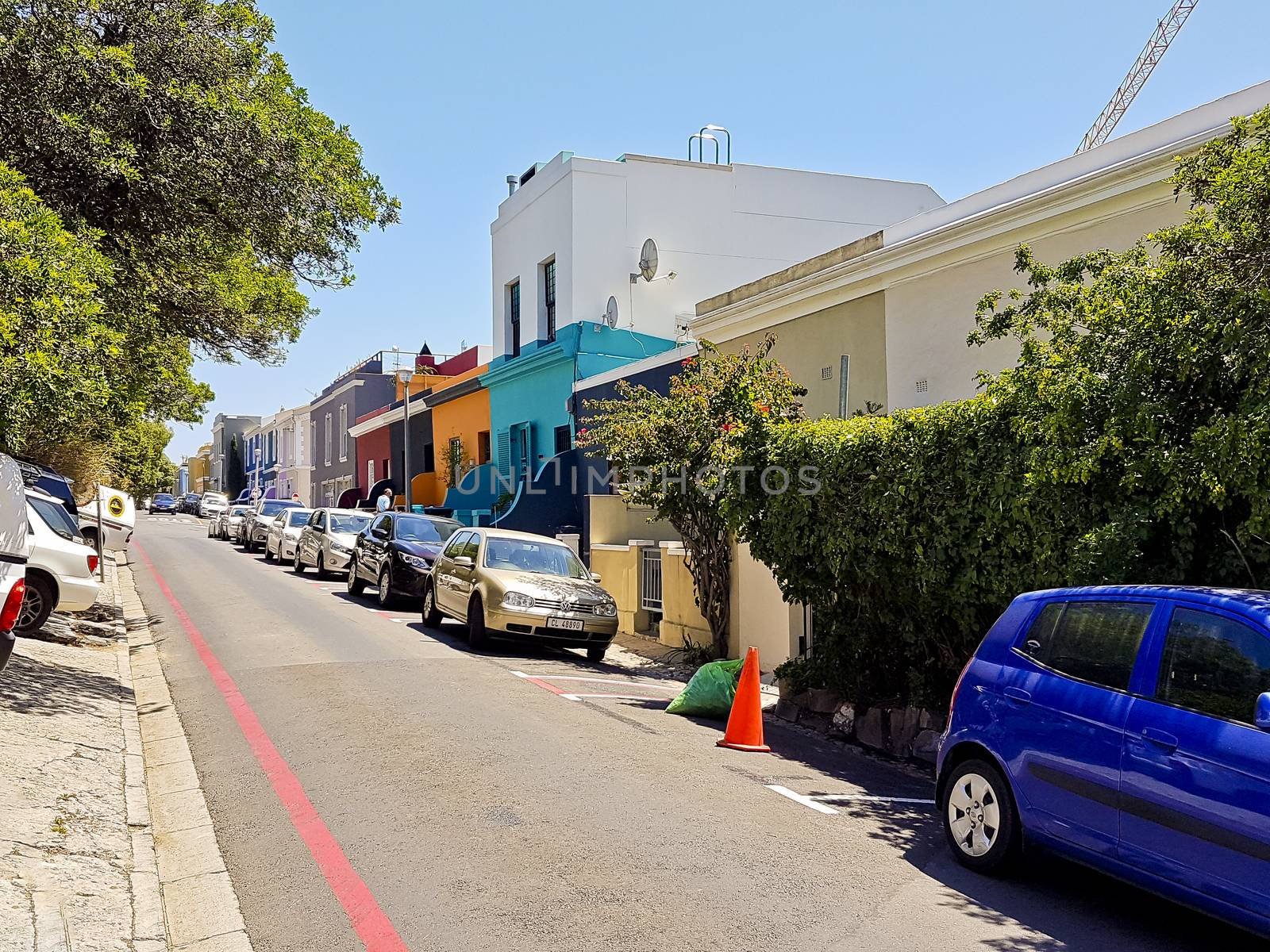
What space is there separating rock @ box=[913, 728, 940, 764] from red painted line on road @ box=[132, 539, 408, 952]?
202 inches

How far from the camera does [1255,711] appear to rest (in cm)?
464

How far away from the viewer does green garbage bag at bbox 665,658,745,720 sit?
35.6 feet

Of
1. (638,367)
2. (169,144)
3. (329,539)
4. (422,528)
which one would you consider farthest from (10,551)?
(329,539)

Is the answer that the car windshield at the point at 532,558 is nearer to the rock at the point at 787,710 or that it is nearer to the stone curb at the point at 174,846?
the rock at the point at 787,710

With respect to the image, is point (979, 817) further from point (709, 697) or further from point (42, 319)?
point (42, 319)

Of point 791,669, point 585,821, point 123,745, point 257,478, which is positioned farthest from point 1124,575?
point 257,478

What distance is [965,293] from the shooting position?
14055 millimetres

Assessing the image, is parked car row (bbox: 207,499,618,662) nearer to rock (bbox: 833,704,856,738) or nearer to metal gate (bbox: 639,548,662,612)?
metal gate (bbox: 639,548,662,612)

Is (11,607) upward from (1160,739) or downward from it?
upward

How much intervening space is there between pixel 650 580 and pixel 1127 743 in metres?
13.2

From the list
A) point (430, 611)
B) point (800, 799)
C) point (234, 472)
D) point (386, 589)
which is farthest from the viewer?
point (234, 472)

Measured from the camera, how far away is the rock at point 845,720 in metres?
10.5

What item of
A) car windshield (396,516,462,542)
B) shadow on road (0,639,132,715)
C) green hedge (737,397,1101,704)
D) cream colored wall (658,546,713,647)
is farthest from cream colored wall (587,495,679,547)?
shadow on road (0,639,132,715)

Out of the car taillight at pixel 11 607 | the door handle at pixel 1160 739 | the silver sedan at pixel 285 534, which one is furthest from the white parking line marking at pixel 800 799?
the silver sedan at pixel 285 534
